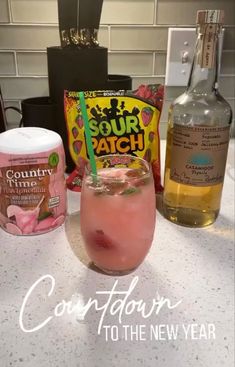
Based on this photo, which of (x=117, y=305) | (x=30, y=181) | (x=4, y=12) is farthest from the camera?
(x=4, y=12)

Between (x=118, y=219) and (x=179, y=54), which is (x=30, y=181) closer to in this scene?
(x=118, y=219)

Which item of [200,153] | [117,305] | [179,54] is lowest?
[117,305]

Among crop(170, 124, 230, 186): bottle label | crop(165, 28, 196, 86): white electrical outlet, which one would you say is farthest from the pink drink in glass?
crop(165, 28, 196, 86): white electrical outlet

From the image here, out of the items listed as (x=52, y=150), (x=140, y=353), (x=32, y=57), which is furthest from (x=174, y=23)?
Answer: (x=140, y=353)

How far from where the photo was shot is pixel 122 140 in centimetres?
66

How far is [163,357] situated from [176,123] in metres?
0.34

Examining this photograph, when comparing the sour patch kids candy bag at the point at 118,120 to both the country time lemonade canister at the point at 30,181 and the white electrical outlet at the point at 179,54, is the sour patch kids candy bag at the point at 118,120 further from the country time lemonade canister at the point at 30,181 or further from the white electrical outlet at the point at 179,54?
the white electrical outlet at the point at 179,54

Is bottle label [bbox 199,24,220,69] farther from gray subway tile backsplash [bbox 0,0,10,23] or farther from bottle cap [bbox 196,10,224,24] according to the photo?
gray subway tile backsplash [bbox 0,0,10,23]

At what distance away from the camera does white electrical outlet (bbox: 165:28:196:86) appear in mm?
837

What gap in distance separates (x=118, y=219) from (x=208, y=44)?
0.29m

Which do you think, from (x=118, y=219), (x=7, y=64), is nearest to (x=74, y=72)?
(x=7, y=64)

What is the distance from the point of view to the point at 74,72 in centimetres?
68

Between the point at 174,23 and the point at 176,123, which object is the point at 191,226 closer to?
the point at 176,123

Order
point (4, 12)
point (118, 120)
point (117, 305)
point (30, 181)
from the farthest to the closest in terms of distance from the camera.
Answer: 1. point (4, 12)
2. point (118, 120)
3. point (30, 181)
4. point (117, 305)
